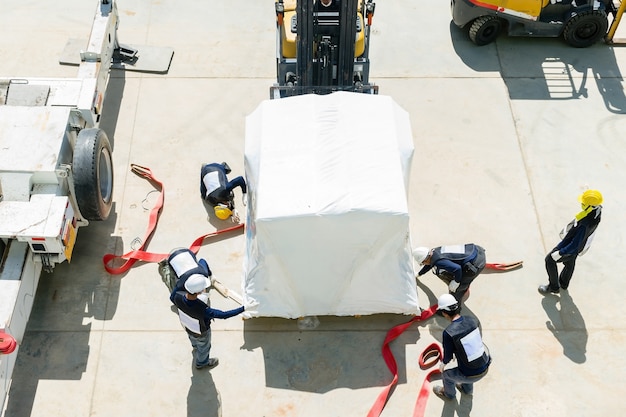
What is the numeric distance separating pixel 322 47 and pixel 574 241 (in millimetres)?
3910

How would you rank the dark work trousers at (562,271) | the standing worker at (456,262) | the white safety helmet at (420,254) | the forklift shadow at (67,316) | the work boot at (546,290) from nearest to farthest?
1. the forklift shadow at (67,316)
2. the standing worker at (456,262)
3. the white safety helmet at (420,254)
4. the dark work trousers at (562,271)
5. the work boot at (546,290)

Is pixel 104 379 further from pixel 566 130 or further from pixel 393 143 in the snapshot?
pixel 566 130

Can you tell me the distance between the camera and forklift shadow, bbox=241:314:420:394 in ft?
25.2

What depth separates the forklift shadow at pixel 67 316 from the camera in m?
7.64

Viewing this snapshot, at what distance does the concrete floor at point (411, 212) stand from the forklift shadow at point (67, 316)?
20 mm

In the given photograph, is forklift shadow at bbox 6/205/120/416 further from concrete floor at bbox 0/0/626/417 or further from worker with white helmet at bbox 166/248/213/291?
worker with white helmet at bbox 166/248/213/291

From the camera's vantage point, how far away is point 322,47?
916 centimetres

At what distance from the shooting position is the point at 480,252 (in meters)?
7.87

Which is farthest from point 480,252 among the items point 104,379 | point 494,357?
point 104,379

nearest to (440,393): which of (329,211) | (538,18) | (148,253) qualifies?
(329,211)

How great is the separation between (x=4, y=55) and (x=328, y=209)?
6.89 meters

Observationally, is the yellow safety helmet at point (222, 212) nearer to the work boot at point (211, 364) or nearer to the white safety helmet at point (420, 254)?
the work boot at point (211, 364)

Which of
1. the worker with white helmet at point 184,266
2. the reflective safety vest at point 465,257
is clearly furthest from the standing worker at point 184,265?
the reflective safety vest at point 465,257

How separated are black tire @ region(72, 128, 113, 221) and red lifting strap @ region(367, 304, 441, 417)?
11.9ft
